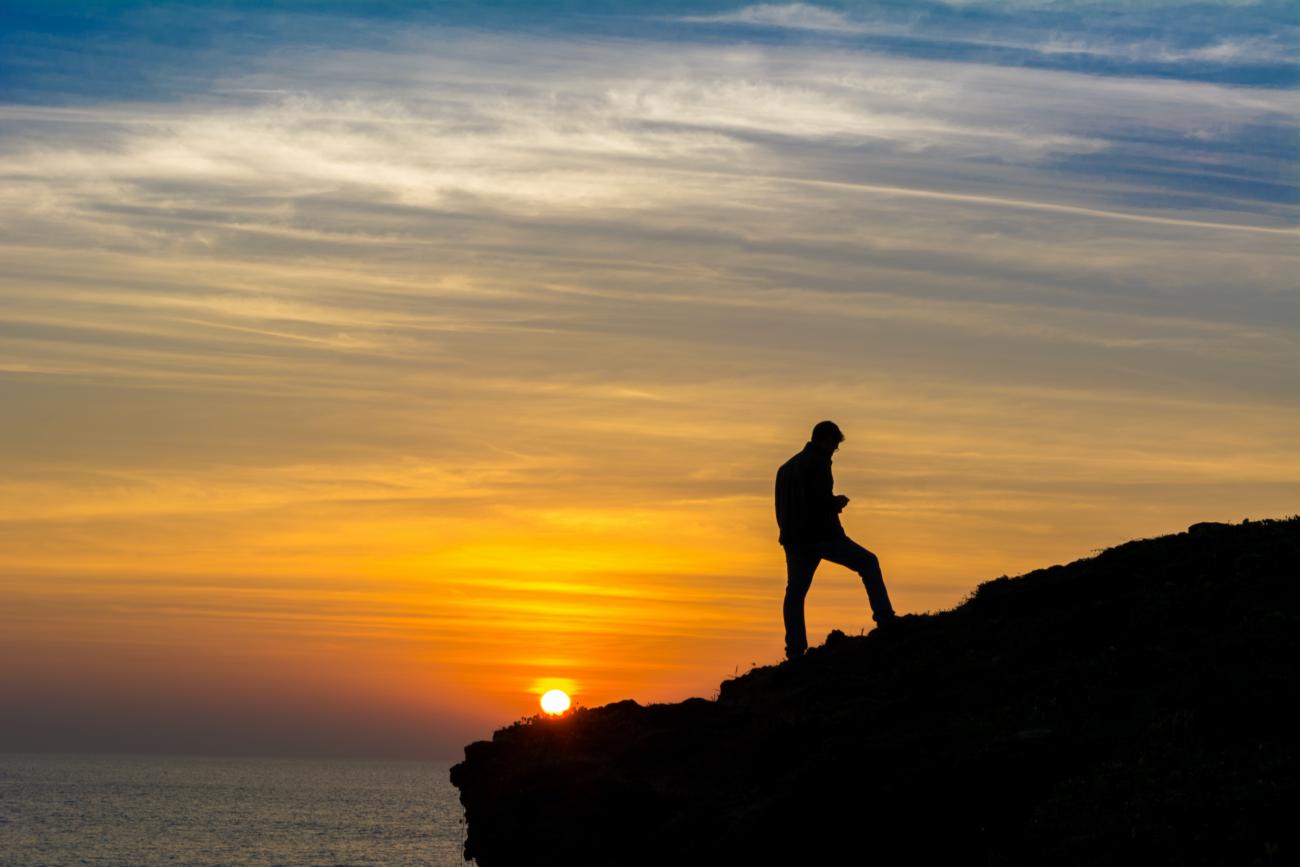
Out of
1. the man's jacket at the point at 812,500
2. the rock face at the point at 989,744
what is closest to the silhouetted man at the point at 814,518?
the man's jacket at the point at 812,500

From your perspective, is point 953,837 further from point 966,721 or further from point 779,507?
point 779,507

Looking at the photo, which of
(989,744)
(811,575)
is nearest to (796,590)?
(811,575)

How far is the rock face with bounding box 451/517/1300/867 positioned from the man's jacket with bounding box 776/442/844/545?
181cm

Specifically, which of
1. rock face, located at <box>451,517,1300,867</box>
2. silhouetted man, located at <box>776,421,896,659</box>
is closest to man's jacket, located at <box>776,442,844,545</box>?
silhouetted man, located at <box>776,421,896,659</box>

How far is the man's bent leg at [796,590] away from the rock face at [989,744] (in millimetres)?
539

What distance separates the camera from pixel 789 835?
50.8ft

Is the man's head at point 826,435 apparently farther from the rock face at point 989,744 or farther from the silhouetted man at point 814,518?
the rock face at point 989,744

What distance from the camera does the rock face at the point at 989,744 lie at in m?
14.1

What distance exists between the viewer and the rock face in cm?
1405

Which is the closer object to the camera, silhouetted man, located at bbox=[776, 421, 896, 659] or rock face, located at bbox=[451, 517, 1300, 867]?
rock face, located at bbox=[451, 517, 1300, 867]

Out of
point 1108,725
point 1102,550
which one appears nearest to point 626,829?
point 1108,725

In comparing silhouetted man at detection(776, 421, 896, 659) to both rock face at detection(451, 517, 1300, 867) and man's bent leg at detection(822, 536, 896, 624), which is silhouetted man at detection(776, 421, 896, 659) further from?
rock face at detection(451, 517, 1300, 867)

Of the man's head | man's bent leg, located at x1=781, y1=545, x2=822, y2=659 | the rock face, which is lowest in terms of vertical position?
the rock face

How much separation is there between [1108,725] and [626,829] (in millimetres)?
5819
